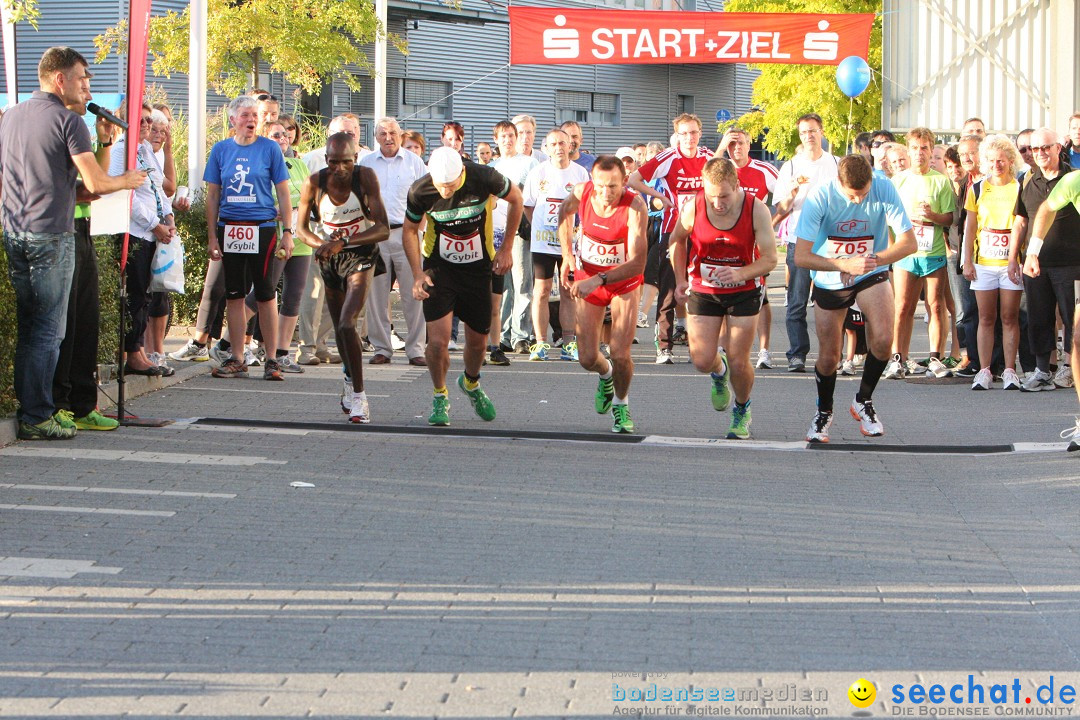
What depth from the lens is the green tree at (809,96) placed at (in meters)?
37.7

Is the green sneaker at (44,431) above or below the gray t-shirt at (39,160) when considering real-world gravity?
below

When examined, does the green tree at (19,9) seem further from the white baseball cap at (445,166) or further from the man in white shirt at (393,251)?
the man in white shirt at (393,251)

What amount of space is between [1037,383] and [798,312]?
2.47 meters

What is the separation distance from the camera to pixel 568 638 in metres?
5.22

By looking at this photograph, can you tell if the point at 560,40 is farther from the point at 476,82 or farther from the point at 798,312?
the point at 476,82

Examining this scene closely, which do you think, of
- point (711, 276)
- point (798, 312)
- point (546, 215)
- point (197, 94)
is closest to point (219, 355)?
point (546, 215)

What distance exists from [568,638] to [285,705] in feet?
3.85

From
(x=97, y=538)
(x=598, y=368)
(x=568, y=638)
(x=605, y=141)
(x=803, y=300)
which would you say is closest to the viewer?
(x=568, y=638)

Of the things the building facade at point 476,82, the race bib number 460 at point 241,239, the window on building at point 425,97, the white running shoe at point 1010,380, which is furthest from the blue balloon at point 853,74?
the window on building at point 425,97

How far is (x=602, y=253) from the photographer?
9766 mm

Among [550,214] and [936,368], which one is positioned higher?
[550,214]

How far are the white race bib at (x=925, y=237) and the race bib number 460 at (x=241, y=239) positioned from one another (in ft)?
19.5

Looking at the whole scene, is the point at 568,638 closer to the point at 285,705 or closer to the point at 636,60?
the point at 285,705

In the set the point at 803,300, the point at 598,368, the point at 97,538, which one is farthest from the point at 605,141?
the point at 97,538
